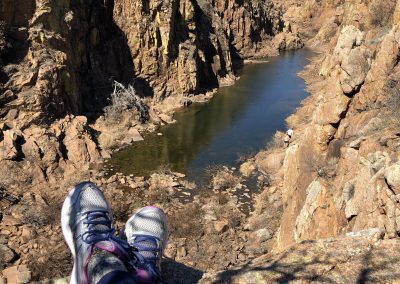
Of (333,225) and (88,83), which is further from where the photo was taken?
(88,83)

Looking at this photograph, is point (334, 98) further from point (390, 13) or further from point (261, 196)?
point (390, 13)

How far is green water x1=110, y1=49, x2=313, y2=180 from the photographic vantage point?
17.2 metres

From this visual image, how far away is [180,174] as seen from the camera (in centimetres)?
1608

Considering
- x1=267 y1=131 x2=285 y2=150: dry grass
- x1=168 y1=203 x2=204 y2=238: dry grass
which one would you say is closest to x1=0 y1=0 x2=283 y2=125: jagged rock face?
x1=168 y1=203 x2=204 y2=238: dry grass

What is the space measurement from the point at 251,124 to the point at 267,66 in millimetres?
16770

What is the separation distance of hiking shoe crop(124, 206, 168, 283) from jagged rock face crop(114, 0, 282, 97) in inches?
867

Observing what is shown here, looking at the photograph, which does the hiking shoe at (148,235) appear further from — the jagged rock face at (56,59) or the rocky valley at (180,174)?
the jagged rock face at (56,59)

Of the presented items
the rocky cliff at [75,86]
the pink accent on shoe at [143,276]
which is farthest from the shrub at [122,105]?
the pink accent on shoe at [143,276]

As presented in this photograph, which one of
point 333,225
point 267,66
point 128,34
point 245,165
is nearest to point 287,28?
point 267,66

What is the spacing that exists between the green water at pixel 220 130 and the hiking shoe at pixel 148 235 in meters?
12.7

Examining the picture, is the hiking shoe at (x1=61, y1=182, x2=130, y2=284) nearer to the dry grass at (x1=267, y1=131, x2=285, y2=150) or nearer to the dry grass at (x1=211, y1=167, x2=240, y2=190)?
the dry grass at (x1=211, y1=167, x2=240, y2=190)

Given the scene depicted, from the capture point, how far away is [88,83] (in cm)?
2170

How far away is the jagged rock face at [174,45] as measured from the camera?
24.1 metres

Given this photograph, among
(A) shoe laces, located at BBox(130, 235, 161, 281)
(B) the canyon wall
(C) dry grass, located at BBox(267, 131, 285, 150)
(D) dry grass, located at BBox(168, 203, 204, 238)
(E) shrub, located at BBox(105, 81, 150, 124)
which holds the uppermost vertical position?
(A) shoe laces, located at BBox(130, 235, 161, 281)
